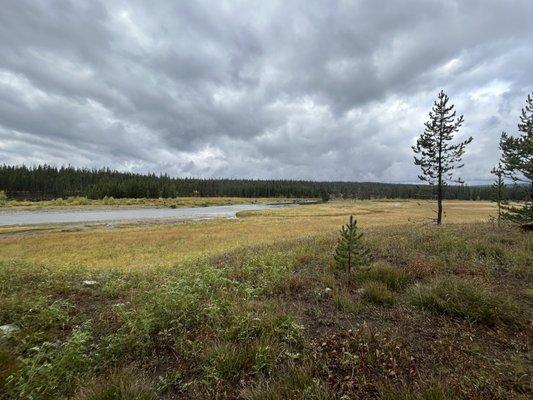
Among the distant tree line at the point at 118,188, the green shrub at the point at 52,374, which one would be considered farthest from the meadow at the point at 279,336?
the distant tree line at the point at 118,188

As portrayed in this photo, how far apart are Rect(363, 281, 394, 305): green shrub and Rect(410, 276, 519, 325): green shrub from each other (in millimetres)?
469

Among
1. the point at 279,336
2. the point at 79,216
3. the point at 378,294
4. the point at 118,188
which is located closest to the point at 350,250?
the point at 378,294

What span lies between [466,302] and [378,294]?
1614mm

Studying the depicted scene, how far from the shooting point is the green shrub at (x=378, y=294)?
6.16 metres

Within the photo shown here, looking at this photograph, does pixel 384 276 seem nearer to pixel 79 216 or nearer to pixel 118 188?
pixel 79 216

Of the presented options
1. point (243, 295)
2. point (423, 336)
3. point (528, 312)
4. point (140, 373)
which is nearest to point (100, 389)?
point (140, 373)

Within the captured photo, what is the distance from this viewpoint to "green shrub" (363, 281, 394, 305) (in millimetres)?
6160

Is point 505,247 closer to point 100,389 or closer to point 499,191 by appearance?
point 100,389

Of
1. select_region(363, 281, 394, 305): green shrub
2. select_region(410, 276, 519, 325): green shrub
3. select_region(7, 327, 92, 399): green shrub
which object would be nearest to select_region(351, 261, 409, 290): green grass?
select_region(363, 281, 394, 305): green shrub

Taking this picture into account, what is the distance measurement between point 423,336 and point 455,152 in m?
24.6

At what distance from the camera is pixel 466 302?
5.51m

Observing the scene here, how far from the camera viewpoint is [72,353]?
4199 mm

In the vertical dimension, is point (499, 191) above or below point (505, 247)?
above

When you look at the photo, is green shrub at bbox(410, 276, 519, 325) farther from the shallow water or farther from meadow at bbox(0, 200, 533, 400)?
the shallow water
